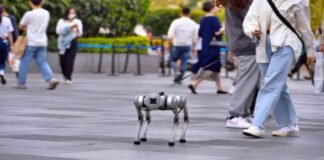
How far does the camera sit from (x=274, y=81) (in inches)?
418

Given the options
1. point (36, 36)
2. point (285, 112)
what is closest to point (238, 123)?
point (285, 112)

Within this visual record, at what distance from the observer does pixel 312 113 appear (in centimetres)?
1489

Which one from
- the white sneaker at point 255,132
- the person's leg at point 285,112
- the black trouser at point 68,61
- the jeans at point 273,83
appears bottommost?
the black trouser at point 68,61

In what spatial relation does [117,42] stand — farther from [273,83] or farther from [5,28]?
[273,83]

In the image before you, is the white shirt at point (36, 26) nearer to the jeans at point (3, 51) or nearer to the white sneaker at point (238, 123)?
the jeans at point (3, 51)

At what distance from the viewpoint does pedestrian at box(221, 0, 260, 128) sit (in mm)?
11805

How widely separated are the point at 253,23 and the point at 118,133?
5.99 feet

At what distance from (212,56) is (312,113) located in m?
4.98

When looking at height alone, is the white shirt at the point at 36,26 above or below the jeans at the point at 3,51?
above

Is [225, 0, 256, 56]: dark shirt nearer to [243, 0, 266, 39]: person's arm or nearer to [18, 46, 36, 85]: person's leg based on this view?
[243, 0, 266, 39]: person's arm

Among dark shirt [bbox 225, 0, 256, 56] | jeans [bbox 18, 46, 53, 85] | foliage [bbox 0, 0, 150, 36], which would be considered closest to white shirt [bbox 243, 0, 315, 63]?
dark shirt [bbox 225, 0, 256, 56]

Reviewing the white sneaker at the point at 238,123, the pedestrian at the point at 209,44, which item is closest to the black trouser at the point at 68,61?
the pedestrian at the point at 209,44

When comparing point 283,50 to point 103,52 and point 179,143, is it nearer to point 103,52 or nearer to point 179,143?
point 179,143

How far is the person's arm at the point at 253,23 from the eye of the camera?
35.2 feet
